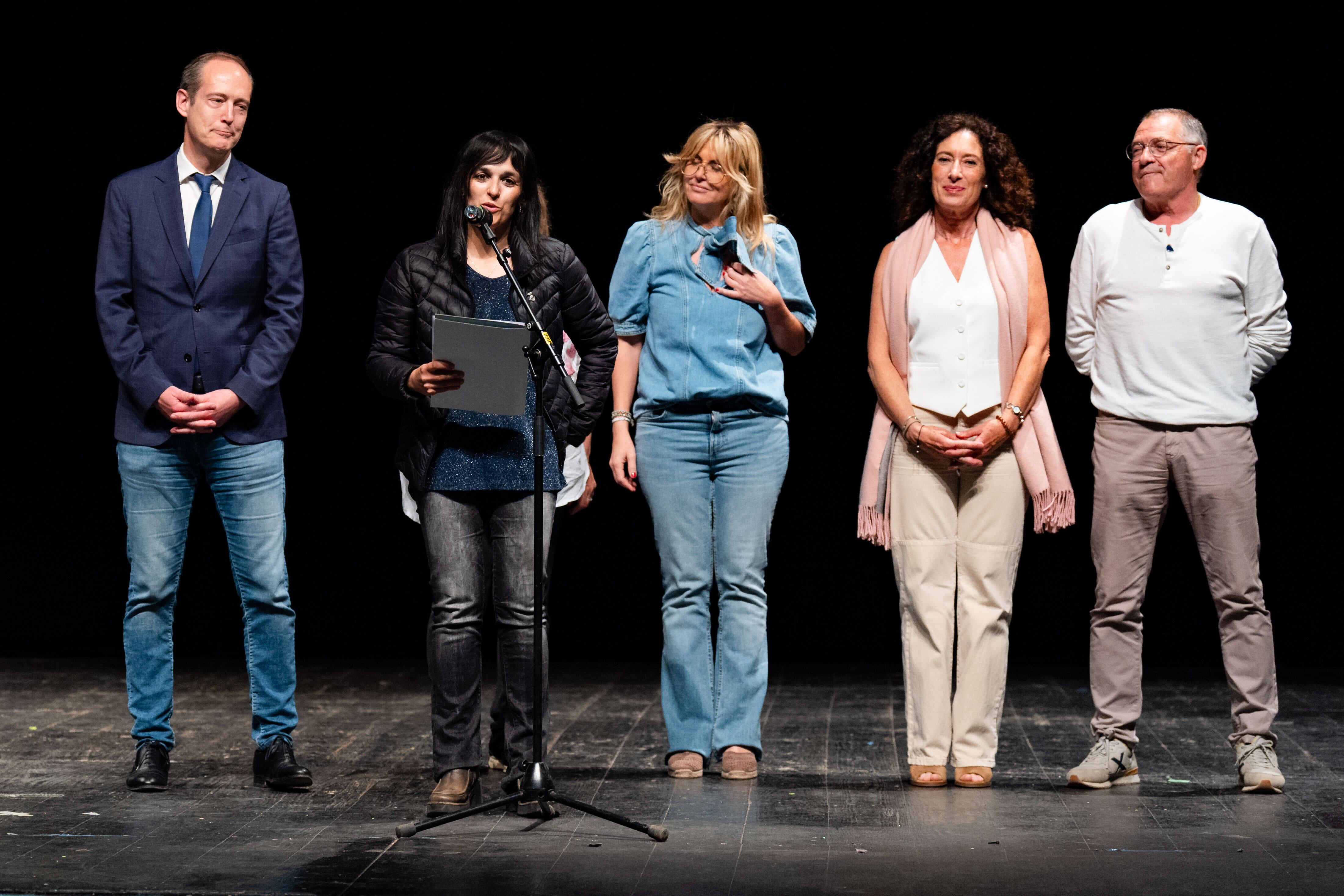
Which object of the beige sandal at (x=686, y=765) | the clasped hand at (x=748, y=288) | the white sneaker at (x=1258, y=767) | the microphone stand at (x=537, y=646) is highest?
the clasped hand at (x=748, y=288)

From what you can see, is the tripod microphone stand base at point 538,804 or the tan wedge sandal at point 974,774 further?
the tan wedge sandal at point 974,774

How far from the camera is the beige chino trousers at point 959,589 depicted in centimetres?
330

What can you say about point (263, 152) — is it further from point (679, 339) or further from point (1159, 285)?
point (1159, 285)

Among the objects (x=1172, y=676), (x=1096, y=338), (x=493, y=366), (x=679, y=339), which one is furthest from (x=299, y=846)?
(x=1172, y=676)

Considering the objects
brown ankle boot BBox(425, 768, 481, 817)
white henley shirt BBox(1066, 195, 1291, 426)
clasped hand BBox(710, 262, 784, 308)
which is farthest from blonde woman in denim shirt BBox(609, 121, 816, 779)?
white henley shirt BBox(1066, 195, 1291, 426)

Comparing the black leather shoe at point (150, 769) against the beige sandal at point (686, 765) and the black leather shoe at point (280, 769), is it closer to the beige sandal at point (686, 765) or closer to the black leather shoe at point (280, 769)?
the black leather shoe at point (280, 769)

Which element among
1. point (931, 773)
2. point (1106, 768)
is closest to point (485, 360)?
point (931, 773)

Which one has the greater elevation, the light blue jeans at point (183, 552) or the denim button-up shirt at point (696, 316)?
the denim button-up shirt at point (696, 316)

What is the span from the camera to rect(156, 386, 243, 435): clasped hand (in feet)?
10.4

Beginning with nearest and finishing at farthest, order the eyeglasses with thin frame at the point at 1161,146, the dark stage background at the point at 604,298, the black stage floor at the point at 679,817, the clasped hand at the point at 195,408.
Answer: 1. the black stage floor at the point at 679,817
2. the clasped hand at the point at 195,408
3. the eyeglasses with thin frame at the point at 1161,146
4. the dark stage background at the point at 604,298

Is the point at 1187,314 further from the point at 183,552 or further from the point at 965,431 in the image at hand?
the point at 183,552

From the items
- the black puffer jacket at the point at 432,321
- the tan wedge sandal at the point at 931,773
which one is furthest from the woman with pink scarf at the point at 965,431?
the black puffer jacket at the point at 432,321

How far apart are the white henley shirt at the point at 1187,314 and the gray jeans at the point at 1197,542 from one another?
0.19 feet

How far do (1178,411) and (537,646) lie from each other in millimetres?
1427
